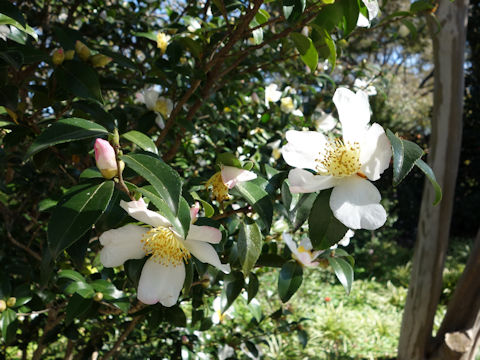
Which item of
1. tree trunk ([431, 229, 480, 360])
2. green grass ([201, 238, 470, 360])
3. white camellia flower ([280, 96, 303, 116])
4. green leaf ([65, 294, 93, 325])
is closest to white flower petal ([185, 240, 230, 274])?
green leaf ([65, 294, 93, 325])

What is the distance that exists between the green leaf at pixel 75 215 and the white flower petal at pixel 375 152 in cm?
31

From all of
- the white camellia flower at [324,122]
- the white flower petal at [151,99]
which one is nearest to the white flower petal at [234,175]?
the white flower petal at [151,99]

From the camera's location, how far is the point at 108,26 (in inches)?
64.2

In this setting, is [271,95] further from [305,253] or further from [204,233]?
[204,233]

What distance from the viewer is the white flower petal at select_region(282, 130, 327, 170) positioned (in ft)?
1.93

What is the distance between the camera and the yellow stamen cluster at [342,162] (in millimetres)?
558

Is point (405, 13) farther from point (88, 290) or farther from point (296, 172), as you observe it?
point (88, 290)

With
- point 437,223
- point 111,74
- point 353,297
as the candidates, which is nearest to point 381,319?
point 353,297

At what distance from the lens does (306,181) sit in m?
0.54

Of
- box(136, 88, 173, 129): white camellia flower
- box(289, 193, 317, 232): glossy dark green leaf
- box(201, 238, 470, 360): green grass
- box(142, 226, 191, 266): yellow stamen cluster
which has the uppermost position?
box(289, 193, 317, 232): glossy dark green leaf

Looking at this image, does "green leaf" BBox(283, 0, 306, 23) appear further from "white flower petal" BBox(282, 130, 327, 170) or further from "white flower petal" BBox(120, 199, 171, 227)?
"white flower petal" BBox(120, 199, 171, 227)

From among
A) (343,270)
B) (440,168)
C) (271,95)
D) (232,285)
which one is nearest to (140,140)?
(232,285)

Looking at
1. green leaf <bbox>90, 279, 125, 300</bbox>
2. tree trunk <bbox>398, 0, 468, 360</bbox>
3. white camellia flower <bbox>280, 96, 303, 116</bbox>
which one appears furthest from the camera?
tree trunk <bbox>398, 0, 468, 360</bbox>

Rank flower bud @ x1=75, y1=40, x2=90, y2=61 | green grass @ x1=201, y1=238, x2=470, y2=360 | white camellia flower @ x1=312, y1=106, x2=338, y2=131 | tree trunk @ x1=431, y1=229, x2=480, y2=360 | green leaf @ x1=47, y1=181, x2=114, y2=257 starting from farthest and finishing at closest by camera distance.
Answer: green grass @ x1=201, y1=238, x2=470, y2=360 → tree trunk @ x1=431, y1=229, x2=480, y2=360 → white camellia flower @ x1=312, y1=106, x2=338, y2=131 → flower bud @ x1=75, y1=40, x2=90, y2=61 → green leaf @ x1=47, y1=181, x2=114, y2=257
